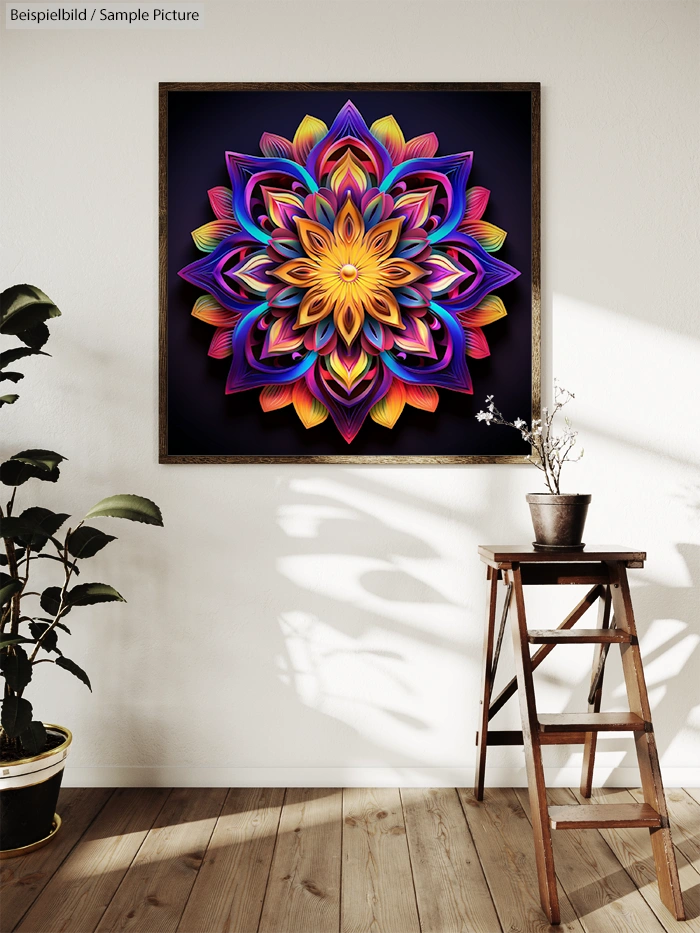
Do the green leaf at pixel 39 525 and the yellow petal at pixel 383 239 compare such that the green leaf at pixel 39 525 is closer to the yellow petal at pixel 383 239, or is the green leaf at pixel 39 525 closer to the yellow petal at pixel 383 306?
the yellow petal at pixel 383 306

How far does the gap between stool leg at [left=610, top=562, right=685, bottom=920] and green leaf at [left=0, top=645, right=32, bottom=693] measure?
1.54m

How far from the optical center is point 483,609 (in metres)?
2.29

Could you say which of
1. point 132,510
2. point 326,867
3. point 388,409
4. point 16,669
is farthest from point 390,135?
point 326,867

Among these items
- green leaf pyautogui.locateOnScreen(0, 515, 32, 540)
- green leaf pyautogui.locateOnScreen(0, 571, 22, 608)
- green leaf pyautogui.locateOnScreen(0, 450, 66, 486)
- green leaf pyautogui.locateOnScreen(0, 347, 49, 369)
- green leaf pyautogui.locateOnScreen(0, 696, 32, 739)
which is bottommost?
green leaf pyautogui.locateOnScreen(0, 696, 32, 739)

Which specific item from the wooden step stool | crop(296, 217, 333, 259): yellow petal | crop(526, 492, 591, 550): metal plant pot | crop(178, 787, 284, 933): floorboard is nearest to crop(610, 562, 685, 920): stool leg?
the wooden step stool

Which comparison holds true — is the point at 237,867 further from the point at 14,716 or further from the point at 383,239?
the point at 383,239

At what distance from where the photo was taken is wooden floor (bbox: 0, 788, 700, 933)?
5.26 feet

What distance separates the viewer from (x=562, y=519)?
1.91 m

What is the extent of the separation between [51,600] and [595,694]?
5.23ft

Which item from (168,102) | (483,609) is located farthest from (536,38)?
(483,609)

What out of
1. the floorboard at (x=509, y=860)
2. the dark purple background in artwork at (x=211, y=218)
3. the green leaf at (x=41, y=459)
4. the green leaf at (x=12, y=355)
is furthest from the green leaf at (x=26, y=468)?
the floorboard at (x=509, y=860)

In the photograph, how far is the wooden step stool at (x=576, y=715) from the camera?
1.66 metres

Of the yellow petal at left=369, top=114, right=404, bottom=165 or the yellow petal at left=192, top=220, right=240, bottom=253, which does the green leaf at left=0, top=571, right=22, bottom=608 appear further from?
the yellow petal at left=369, top=114, right=404, bottom=165

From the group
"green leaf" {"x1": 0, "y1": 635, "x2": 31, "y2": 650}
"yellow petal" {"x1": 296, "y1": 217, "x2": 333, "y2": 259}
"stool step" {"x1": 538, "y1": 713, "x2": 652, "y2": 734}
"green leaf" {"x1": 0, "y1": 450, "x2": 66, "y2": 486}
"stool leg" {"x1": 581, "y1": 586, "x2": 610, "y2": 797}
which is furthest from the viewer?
"yellow petal" {"x1": 296, "y1": 217, "x2": 333, "y2": 259}
